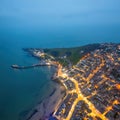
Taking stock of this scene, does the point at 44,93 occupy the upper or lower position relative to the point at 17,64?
lower

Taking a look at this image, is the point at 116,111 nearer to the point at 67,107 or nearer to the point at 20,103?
the point at 67,107

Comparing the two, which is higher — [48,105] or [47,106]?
[48,105]

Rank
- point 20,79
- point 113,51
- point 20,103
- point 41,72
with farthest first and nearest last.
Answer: point 113,51, point 41,72, point 20,79, point 20,103

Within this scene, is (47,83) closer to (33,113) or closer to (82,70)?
(82,70)

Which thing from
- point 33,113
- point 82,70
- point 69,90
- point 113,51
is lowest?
point 33,113

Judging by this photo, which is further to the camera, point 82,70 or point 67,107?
point 82,70

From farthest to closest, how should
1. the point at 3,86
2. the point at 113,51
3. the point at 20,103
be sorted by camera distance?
1. the point at 113,51
2. the point at 3,86
3. the point at 20,103

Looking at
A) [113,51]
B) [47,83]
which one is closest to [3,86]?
[47,83]

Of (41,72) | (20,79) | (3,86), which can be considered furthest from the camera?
(41,72)

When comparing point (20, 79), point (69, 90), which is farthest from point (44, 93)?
point (20, 79)

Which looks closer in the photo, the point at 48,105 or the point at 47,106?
the point at 47,106
